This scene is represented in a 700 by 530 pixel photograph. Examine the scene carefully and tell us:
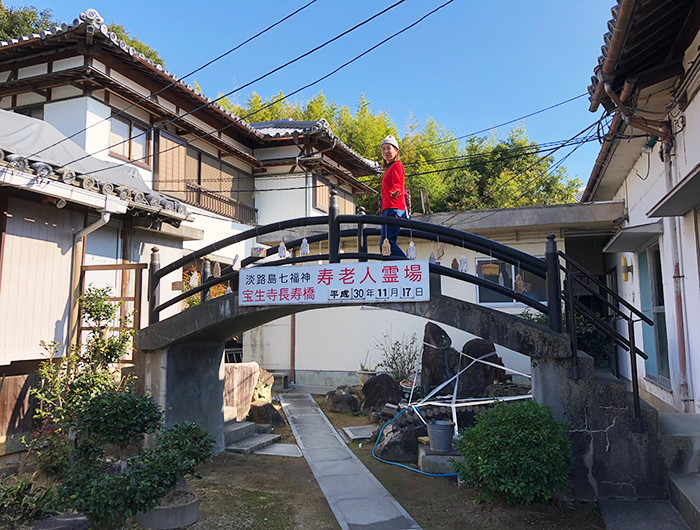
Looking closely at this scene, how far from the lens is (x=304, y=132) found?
16672 mm

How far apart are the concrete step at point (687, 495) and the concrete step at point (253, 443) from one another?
6.26m

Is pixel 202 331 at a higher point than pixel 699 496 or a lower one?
higher

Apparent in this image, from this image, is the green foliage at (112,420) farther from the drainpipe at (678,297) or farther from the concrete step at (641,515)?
the drainpipe at (678,297)

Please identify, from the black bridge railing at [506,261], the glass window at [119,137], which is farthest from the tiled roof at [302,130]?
the black bridge railing at [506,261]

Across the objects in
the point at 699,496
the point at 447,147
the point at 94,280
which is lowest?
the point at 699,496

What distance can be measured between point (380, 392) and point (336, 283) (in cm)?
573

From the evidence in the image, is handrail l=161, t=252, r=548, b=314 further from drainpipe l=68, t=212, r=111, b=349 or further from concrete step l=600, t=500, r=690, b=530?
concrete step l=600, t=500, r=690, b=530

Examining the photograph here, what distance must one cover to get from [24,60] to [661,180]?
12644mm

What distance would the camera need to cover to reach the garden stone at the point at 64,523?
446 centimetres

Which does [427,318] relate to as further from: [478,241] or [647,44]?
[647,44]

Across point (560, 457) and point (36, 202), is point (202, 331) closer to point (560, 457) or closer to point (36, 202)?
point (36, 202)

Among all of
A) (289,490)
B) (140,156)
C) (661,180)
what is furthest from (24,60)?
(661,180)

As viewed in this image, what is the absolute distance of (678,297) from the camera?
7082 millimetres

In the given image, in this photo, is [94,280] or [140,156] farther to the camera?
[140,156]
